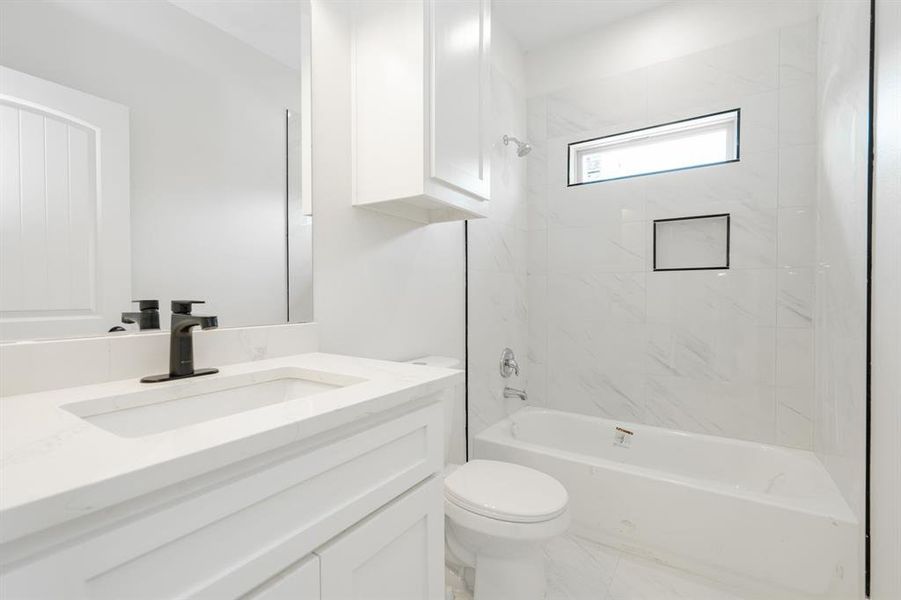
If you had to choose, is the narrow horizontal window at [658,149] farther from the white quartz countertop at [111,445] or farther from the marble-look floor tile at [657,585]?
the white quartz countertop at [111,445]

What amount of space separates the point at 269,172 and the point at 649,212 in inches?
79.9

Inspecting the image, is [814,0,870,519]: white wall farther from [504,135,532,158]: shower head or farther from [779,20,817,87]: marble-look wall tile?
[504,135,532,158]: shower head

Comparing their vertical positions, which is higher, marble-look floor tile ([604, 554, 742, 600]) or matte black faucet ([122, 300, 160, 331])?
matte black faucet ([122, 300, 160, 331])

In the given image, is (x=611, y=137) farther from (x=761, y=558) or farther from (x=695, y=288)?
(x=761, y=558)

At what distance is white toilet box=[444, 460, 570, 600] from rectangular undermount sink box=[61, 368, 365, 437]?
0.71 metres

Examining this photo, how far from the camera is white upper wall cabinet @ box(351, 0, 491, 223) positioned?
4.23 ft

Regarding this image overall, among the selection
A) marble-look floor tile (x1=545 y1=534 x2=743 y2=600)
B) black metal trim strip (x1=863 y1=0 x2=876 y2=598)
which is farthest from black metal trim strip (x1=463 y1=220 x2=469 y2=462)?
black metal trim strip (x1=863 y1=0 x2=876 y2=598)

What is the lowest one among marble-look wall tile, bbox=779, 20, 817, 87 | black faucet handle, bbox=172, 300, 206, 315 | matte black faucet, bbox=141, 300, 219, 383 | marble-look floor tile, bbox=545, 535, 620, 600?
marble-look floor tile, bbox=545, 535, 620, 600

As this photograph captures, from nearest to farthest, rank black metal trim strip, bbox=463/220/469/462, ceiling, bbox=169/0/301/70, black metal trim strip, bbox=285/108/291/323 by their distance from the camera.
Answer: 1. ceiling, bbox=169/0/301/70
2. black metal trim strip, bbox=285/108/291/323
3. black metal trim strip, bbox=463/220/469/462

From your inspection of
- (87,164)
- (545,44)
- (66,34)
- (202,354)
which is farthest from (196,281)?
(545,44)

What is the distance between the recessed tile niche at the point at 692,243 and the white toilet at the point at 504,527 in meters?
1.48

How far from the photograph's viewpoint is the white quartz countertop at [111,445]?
1.22ft

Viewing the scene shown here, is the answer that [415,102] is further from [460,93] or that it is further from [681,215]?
[681,215]

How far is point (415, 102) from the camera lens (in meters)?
1.28
